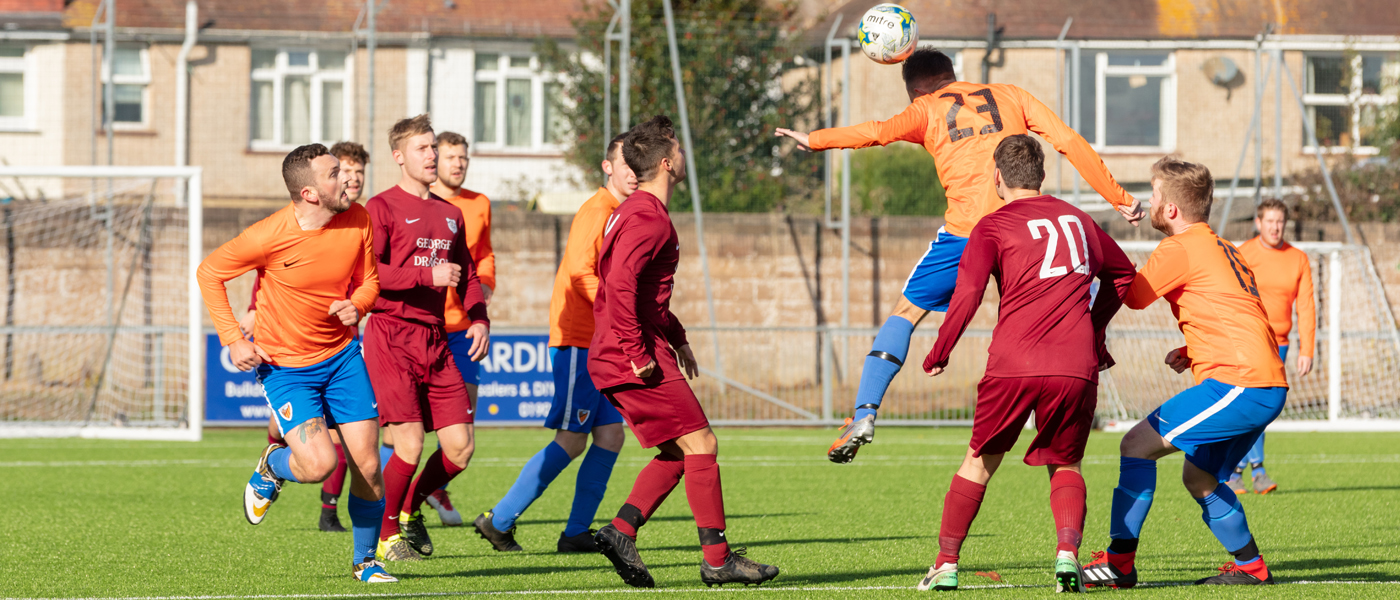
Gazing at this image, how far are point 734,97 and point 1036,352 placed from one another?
13.3m

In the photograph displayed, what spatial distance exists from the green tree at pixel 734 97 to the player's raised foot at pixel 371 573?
1228 centimetres

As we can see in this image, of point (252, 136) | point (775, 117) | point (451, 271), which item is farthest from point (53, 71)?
point (451, 271)

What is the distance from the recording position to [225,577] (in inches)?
229

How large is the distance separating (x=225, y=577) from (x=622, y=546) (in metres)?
1.85

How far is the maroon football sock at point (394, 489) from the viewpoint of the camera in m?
6.46

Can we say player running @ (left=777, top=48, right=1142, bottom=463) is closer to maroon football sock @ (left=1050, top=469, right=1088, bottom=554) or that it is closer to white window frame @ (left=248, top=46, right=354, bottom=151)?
maroon football sock @ (left=1050, top=469, right=1088, bottom=554)

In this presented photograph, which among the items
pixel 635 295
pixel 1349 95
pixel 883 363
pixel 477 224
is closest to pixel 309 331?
pixel 635 295

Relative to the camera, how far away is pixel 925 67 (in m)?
6.61

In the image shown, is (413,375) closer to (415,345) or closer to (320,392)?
(415,345)

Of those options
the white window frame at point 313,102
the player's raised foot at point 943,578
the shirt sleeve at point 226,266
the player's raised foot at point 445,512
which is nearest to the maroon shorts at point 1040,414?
the player's raised foot at point 943,578

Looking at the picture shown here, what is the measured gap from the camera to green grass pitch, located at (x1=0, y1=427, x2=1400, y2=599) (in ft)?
18.3

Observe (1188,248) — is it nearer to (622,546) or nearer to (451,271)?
(622,546)

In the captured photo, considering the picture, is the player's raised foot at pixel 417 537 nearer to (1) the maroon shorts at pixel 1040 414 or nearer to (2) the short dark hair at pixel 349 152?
(2) the short dark hair at pixel 349 152

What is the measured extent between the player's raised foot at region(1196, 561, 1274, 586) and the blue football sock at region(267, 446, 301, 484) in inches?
152
